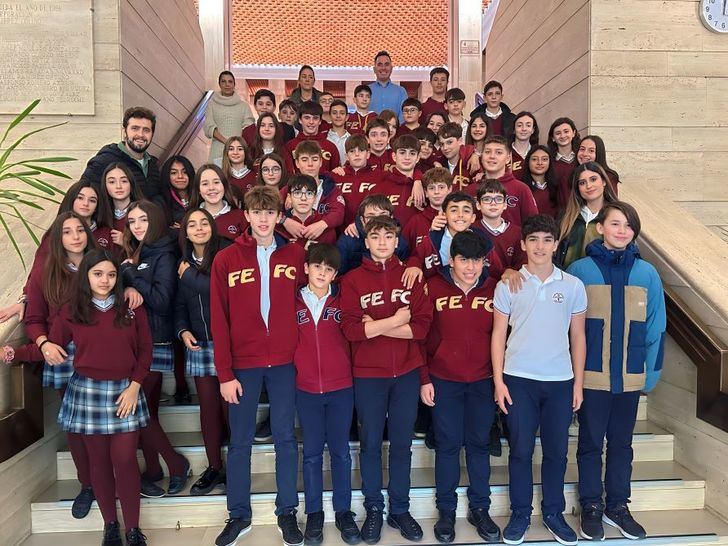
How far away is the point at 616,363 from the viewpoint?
246cm

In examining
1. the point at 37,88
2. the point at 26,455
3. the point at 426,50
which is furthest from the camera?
the point at 426,50

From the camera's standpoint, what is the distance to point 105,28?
4.27 meters

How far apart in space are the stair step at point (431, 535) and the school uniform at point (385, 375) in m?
0.20

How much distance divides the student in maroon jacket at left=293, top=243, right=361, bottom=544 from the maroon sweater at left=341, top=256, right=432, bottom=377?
3.2 inches

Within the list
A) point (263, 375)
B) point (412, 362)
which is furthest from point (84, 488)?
point (412, 362)

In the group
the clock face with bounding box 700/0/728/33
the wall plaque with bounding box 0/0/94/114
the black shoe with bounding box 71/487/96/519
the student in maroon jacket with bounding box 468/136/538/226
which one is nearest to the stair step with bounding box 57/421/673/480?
the black shoe with bounding box 71/487/96/519

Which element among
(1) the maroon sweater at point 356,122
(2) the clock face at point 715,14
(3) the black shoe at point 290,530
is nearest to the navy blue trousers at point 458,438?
(3) the black shoe at point 290,530

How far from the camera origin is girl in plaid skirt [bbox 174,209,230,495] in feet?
8.63

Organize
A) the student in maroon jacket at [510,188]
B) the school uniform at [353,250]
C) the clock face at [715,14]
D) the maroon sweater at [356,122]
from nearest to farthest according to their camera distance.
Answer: the school uniform at [353,250]
the student in maroon jacket at [510,188]
the clock face at [715,14]
the maroon sweater at [356,122]

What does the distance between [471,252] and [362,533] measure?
4.47ft

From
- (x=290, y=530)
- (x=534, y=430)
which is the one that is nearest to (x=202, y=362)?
(x=290, y=530)

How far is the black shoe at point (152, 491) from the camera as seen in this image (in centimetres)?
255

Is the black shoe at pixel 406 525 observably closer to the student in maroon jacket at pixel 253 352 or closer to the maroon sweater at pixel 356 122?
the student in maroon jacket at pixel 253 352

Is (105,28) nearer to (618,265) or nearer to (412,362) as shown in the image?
(412,362)
